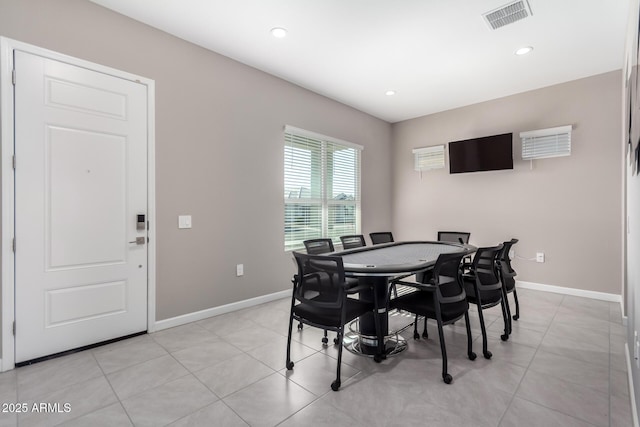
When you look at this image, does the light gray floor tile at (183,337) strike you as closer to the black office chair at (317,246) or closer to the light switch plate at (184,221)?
the black office chair at (317,246)

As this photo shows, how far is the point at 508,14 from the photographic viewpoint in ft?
9.14

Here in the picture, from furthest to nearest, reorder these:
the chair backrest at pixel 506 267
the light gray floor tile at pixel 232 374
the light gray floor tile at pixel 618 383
A: the chair backrest at pixel 506 267 < the light gray floor tile at pixel 232 374 < the light gray floor tile at pixel 618 383

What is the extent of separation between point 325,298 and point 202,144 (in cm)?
225

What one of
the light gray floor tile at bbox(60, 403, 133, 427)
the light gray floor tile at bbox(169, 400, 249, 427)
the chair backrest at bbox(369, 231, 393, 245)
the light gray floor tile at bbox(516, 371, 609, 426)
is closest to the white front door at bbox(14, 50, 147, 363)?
the light gray floor tile at bbox(60, 403, 133, 427)

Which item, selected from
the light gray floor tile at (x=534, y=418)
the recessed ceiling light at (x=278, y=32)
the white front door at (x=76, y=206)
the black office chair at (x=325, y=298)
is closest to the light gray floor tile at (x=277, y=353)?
the black office chair at (x=325, y=298)

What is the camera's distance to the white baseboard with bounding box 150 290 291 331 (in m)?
3.11

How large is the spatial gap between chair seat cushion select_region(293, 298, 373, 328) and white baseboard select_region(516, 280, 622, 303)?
11.6ft

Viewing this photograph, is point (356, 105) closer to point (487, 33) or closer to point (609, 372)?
point (487, 33)

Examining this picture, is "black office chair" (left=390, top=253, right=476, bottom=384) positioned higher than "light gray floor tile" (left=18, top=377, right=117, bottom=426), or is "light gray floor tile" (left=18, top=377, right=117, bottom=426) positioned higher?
"black office chair" (left=390, top=253, right=476, bottom=384)

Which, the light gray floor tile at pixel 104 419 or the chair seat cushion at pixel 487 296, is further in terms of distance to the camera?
the chair seat cushion at pixel 487 296

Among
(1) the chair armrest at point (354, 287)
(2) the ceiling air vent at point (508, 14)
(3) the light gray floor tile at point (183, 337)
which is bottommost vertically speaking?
(3) the light gray floor tile at point (183, 337)

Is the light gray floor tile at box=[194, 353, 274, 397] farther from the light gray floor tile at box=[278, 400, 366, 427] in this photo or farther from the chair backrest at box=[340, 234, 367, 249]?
the chair backrest at box=[340, 234, 367, 249]

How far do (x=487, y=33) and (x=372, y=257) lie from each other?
8.29 feet

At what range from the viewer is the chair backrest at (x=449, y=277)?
221cm
